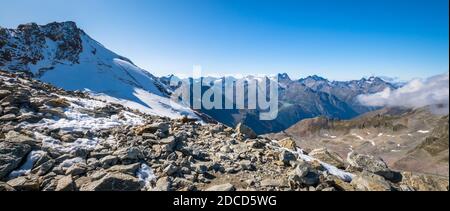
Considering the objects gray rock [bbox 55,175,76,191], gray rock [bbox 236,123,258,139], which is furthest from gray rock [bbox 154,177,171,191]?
gray rock [bbox 236,123,258,139]

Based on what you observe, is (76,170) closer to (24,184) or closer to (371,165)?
(24,184)

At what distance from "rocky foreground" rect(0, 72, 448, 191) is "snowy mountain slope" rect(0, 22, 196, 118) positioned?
92.0 metres

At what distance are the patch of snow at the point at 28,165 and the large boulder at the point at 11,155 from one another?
195 millimetres

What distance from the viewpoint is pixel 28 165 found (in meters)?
14.2

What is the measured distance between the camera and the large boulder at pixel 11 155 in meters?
13.4

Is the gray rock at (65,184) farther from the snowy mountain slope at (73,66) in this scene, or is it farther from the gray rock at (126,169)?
the snowy mountain slope at (73,66)

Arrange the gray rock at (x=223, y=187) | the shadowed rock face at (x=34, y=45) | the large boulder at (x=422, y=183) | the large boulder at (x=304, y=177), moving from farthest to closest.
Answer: the shadowed rock face at (x=34, y=45)
the large boulder at (x=422, y=183)
the large boulder at (x=304, y=177)
the gray rock at (x=223, y=187)

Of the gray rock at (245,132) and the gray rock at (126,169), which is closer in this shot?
the gray rock at (126,169)

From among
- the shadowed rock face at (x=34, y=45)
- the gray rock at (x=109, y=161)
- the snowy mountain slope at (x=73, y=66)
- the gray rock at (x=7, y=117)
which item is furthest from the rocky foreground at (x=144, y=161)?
the shadowed rock face at (x=34, y=45)

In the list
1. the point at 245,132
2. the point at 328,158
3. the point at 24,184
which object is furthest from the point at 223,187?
the point at 328,158

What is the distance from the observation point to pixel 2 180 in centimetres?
1295

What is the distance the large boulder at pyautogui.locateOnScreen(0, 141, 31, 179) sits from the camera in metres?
13.4

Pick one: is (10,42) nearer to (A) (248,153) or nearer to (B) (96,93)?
(B) (96,93)

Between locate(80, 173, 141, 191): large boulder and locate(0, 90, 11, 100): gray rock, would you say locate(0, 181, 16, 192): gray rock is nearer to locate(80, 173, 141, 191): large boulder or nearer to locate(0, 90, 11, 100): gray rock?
locate(80, 173, 141, 191): large boulder
